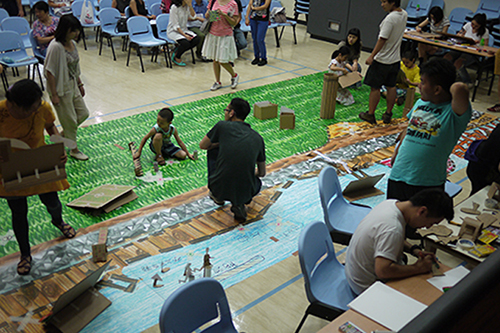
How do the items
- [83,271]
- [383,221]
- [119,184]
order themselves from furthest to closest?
[119,184] → [83,271] → [383,221]

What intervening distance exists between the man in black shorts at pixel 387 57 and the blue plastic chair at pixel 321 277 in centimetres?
396

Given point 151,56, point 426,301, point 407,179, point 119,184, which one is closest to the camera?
point 426,301

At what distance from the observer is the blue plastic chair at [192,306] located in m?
2.08

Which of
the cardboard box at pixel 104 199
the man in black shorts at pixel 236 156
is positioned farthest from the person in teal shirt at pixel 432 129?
the cardboard box at pixel 104 199

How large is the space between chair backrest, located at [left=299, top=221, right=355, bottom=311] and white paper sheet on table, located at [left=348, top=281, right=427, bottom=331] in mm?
335

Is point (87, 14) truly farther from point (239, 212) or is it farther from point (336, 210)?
point (336, 210)

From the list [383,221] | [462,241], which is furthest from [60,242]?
[462,241]

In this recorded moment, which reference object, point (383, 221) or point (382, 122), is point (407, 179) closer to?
point (383, 221)

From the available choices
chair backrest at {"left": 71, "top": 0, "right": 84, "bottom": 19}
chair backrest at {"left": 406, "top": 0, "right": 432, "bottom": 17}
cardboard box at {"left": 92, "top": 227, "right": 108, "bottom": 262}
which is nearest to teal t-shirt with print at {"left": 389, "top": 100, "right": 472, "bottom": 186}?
cardboard box at {"left": 92, "top": 227, "right": 108, "bottom": 262}

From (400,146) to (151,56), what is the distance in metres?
7.71

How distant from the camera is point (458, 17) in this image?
9.96 meters

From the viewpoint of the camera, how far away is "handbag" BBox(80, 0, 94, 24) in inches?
380

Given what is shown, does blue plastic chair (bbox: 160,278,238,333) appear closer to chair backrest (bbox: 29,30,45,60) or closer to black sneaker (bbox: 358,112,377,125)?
black sneaker (bbox: 358,112,377,125)

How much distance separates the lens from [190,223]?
4.36 m
